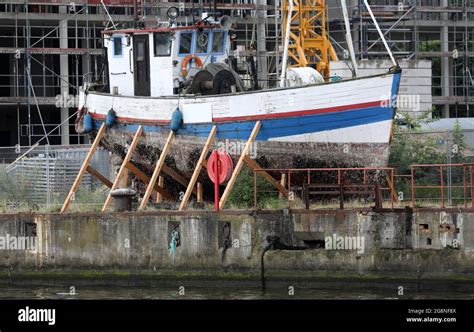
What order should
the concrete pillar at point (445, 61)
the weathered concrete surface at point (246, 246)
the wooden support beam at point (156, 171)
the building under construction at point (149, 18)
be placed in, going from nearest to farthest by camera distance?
the weathered concrete surface at point (246, 246)
the wooden support beam at point (156, 171)
the building under construction at point (149, 18)
the concrete pillar at point (445, 61)

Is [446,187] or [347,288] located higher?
[446,187]

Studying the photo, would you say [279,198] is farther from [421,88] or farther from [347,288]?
[421,88]

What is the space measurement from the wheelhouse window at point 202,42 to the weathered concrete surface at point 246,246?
6.41 meters

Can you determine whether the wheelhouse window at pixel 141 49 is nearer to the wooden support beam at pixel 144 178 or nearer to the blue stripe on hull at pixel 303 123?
the wooden support beam at pixel 144 178

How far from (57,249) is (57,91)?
30.9 metres

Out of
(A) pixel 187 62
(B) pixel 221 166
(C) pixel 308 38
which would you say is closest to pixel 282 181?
(B) pixel 221 166

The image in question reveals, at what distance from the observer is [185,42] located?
39438 mm

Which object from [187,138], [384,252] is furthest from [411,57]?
[384,252]

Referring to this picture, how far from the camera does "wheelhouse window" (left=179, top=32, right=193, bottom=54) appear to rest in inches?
1550

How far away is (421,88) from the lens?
6103cm

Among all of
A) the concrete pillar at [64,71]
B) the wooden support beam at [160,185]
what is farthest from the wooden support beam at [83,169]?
the concrete pillar at [64,71]

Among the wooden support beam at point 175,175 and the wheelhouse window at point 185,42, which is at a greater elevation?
the wheelhouse window at point 185,42

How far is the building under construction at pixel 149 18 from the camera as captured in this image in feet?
197

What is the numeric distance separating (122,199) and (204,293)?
4551 millimetres
